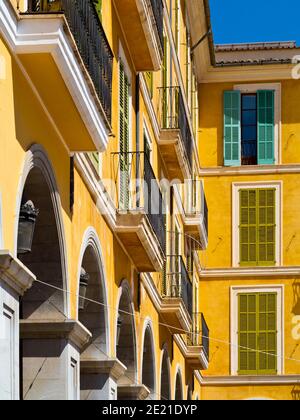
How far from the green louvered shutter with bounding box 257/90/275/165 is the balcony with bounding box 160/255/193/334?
1305 cm

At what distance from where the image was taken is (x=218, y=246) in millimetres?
40344

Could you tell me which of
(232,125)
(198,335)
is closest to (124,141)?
(198,335)

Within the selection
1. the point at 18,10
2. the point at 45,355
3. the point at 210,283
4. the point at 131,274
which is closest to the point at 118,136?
the point at 131,274

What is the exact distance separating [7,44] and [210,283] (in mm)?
28786

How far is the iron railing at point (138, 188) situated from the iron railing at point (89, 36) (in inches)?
138

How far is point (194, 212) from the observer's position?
33281mm

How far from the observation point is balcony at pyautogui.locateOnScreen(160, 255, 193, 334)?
1019 inches

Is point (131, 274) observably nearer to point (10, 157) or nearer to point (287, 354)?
point (10, 157)

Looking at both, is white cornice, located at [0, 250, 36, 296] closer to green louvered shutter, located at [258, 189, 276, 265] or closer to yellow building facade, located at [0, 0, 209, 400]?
yellow building facade, located at [0, 0, 209, 400]

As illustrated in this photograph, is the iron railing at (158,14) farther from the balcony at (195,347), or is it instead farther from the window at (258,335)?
the window at (258,335)

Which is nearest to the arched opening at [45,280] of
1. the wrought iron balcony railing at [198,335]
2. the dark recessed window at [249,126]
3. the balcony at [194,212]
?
the wrought iron balcony railing at [198,335]

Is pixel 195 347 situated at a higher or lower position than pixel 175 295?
lower

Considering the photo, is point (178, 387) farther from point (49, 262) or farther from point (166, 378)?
point (49, 262)

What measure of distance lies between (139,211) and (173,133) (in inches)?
284
